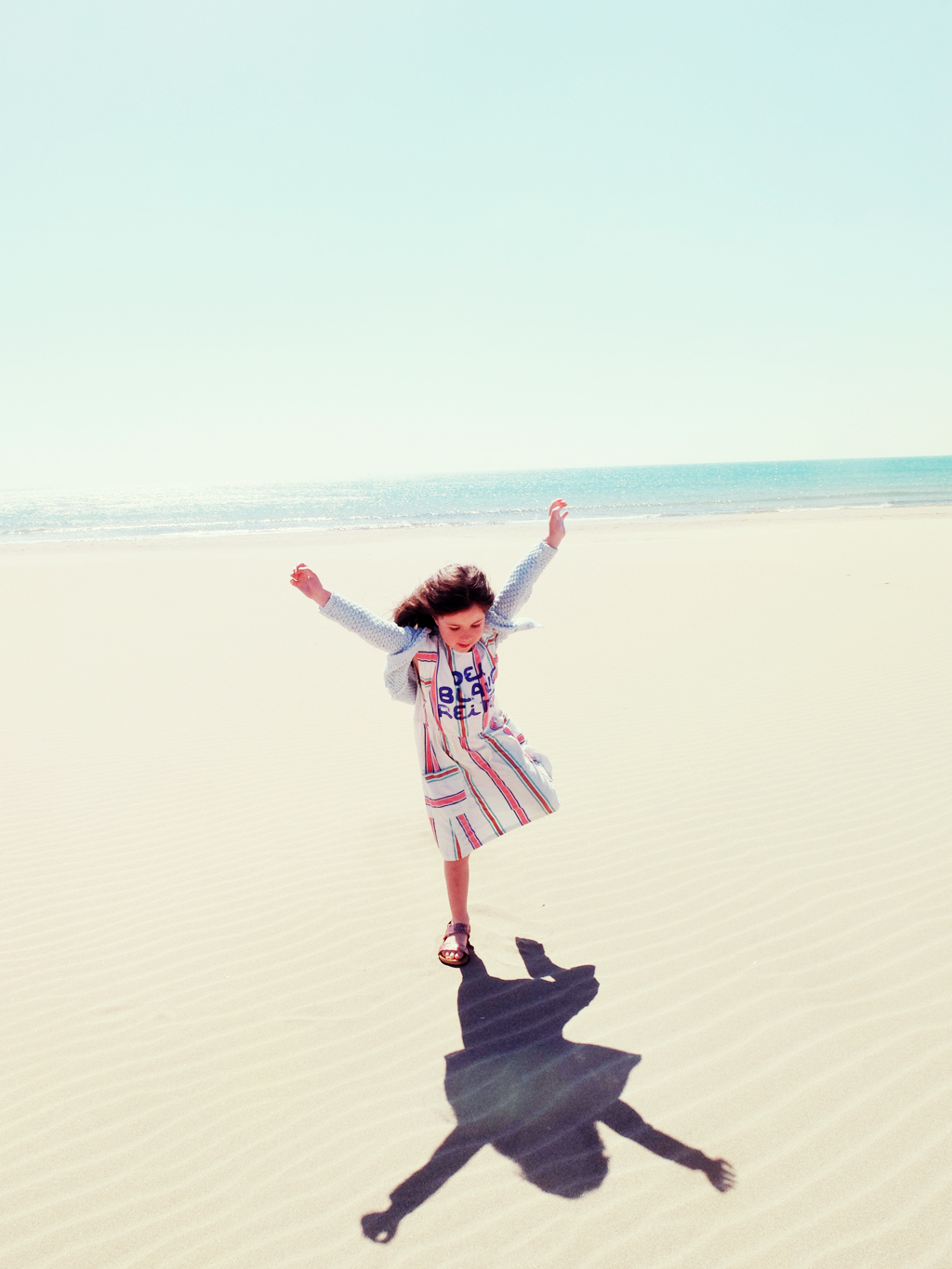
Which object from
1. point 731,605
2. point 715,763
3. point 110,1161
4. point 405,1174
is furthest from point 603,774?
point 731,605

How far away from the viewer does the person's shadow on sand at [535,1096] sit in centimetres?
229

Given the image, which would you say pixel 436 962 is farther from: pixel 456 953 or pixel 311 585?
pixel 311 585

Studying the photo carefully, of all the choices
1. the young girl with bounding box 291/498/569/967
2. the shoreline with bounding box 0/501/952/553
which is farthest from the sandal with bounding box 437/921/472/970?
the shoreline with bounding box 0/501/952/553

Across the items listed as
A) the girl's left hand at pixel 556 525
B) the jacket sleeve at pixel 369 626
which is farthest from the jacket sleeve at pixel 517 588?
the jacket sleeve at pixel 369 626

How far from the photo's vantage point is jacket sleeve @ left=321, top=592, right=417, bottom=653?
282 cm

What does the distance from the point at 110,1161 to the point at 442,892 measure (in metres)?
1.82

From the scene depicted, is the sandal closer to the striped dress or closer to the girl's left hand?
the striped dress

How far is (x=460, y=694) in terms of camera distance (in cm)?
294

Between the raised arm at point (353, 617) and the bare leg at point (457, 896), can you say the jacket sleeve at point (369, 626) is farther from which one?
the bare leg at point (457, 896)

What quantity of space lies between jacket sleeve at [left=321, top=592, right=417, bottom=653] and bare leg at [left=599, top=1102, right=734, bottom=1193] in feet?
5.74

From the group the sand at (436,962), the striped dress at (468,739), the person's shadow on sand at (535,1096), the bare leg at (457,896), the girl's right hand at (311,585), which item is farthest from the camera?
the bare leg at (457,896)

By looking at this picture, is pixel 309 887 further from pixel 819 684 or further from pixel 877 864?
pixel 819 684

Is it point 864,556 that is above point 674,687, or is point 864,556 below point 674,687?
above

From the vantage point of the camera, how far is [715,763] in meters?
5.40
